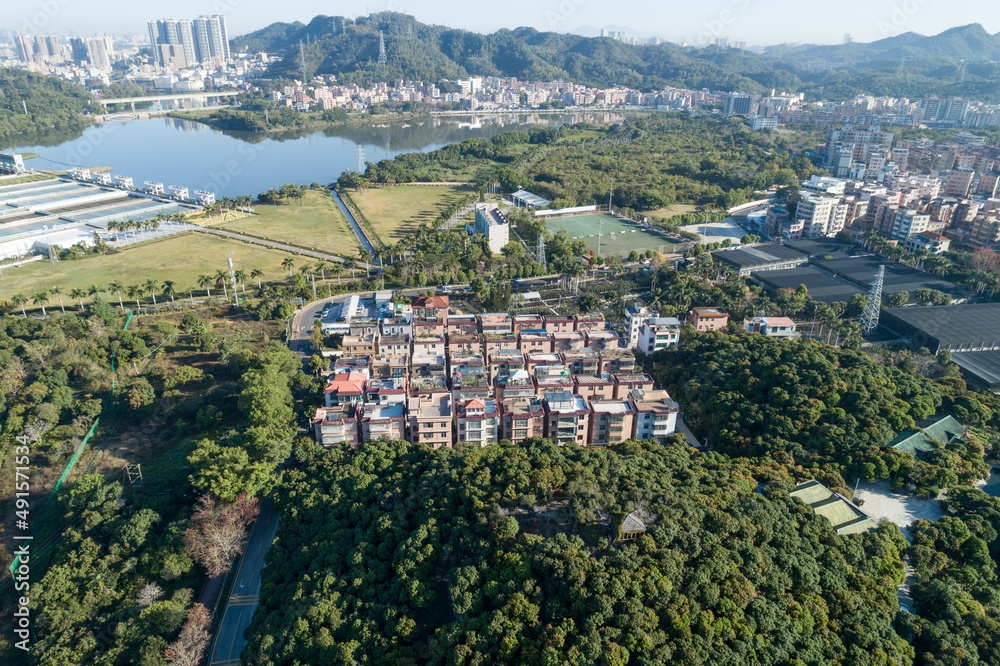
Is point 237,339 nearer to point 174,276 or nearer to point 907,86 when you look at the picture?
point 174,276

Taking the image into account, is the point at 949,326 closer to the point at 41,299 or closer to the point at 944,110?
the point at 41,299

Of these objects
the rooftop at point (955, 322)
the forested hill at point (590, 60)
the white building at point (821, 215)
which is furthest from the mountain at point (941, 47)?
the rooftop at point (955, 322)

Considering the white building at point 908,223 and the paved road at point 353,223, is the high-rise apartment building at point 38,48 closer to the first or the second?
the paved road at point 353,223

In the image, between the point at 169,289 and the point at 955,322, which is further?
the point at 169,289

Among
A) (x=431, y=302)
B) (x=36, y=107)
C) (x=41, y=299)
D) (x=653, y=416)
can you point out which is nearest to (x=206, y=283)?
(x=41, y=299)

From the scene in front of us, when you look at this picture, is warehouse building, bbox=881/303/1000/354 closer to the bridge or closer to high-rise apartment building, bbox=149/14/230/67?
the bridge
